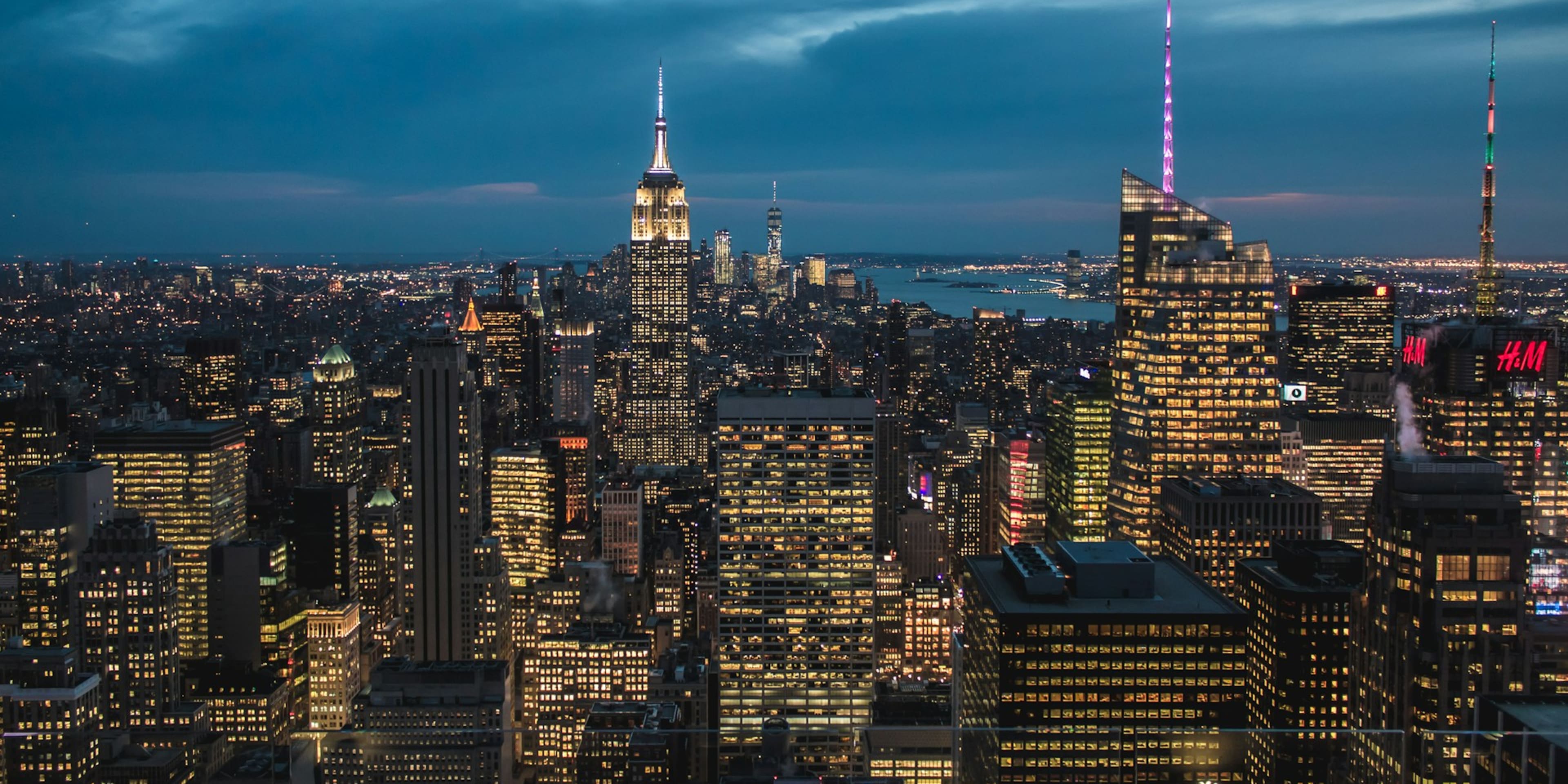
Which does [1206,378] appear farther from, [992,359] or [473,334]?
[473,334]

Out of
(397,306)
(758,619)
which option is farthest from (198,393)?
(758,619)

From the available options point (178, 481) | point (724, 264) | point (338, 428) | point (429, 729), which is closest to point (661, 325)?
point (724, 264)

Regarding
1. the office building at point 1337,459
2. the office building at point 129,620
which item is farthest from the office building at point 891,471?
the office building at point 129,620

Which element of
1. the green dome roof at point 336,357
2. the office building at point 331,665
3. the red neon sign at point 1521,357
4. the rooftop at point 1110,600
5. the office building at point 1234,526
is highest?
the red neon sign at point 1521,357

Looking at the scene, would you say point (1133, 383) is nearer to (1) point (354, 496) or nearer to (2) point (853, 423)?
(2) point (853, 423)

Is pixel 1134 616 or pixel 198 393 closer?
pixel 1134 616

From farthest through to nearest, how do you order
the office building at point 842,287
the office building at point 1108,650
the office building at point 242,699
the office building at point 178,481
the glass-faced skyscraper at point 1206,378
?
the office building at point 842,287
the office building at point 178,481
the glass-faced skyscraper at point 1206,378
the office building at point 242,699
the office building at point 1108,650

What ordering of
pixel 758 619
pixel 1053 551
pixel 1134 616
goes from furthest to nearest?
pixel 758 619
pixel 1053 551
pixel 1134 616

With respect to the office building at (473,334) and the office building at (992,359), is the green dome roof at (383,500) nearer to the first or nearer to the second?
the office building at (473,334)
